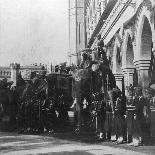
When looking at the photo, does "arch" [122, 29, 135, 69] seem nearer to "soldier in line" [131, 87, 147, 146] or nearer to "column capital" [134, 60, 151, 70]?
"column capital" [134, 60, 151, 70]

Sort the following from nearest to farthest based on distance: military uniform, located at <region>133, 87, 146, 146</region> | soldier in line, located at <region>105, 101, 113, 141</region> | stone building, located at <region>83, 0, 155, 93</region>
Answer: military uniform, located at <region>133, 87, 146, 146</region> → soldier in line, located at <region>105, 101, 113, 141</region> → stone building, located at <region>83, 0, 155, 93</region>

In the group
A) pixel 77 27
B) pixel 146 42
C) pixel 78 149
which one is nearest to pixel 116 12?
pixel 146 42

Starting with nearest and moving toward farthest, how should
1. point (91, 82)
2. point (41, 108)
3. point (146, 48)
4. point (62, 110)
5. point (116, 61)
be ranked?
point (91, 82)
point (41, 108)
point (62, 110)
point (146, 48)
point (116, 61)

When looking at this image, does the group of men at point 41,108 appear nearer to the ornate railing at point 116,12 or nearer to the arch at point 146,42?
the arch at point 146,42

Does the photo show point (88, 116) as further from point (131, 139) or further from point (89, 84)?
point (131, 139)

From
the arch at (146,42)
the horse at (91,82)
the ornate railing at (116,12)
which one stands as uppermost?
the ornate railing at (116,12)

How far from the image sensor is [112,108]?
428 inches

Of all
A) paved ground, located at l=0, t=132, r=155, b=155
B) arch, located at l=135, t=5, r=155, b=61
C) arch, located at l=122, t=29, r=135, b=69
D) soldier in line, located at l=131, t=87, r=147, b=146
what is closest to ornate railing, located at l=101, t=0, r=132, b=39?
arch, located at l=122, t=29, r=135, b=69

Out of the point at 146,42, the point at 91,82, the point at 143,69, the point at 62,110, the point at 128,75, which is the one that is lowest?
the point at 62,110

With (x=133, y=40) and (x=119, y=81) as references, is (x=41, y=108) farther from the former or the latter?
(x=119, y=81)

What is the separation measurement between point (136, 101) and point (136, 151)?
163 cm

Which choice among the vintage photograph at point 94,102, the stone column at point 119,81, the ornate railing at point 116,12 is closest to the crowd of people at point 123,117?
the vintage photograph at point 94,102

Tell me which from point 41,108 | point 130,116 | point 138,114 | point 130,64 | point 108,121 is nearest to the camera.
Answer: point 138,114

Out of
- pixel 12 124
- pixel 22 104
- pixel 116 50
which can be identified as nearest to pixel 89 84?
pixel 22 104
